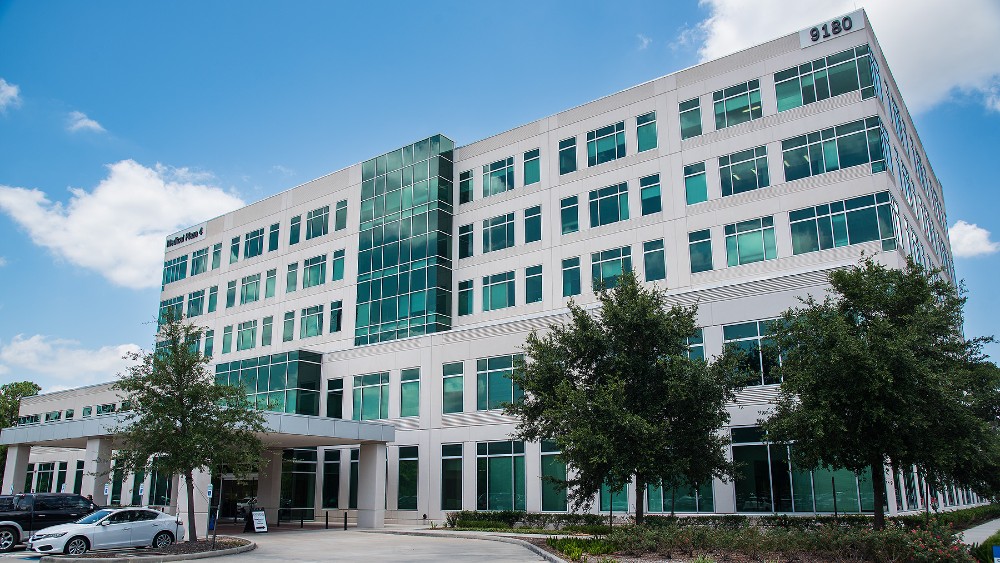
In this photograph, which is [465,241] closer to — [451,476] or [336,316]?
[336,316]

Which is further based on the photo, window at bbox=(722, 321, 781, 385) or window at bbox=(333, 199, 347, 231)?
window at bbox=(333, 199, 347, 231)

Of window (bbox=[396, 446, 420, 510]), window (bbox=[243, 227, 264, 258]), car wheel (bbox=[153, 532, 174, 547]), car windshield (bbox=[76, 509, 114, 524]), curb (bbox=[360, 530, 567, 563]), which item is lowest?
curb (bbox=[360, 530, 567, 563])

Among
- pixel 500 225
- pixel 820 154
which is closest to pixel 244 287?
pixel 500 225

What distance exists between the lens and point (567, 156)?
145 ft

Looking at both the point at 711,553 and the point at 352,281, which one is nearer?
the point at 711,553

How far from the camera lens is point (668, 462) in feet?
83.0

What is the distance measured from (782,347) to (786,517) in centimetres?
747

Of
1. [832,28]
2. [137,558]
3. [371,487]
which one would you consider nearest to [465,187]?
[371,487]

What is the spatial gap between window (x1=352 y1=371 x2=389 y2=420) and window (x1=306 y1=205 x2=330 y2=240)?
12.7 m

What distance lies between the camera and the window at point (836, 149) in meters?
34.6

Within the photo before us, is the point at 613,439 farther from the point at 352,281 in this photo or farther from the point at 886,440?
the point at 352,281

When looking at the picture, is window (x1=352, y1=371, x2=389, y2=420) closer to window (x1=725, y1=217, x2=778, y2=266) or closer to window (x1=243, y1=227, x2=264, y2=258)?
window (x1=243, y1=227, x2=264, y2=258)

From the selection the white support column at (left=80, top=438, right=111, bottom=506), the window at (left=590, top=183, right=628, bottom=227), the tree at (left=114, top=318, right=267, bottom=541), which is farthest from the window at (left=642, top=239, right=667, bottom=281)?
the white support column at (left=80, top=438, right=111, bottom=506)

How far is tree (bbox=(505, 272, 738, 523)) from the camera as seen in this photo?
24.5 metres
